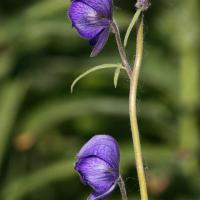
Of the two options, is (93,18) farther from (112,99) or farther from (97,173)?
(112,99)

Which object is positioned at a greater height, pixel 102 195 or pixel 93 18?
pixel 93 18

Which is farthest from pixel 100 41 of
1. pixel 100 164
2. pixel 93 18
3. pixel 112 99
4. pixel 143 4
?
pixel 112 99

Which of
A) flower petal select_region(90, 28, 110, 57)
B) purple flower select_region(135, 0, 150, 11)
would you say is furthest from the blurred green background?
purple flower select_region(135, 0, 150, 11)

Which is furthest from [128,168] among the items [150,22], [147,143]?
[150,22]

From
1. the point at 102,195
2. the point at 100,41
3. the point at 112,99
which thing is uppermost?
the point at 100,41

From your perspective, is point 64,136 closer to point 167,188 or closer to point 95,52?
point 167,188

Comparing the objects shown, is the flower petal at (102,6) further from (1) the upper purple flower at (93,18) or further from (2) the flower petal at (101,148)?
(2) the flower petal at (101,148)

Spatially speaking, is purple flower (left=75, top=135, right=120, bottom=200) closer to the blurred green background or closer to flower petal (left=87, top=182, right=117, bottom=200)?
flower petal (left=87, top=182, right=117, bottom=200)
